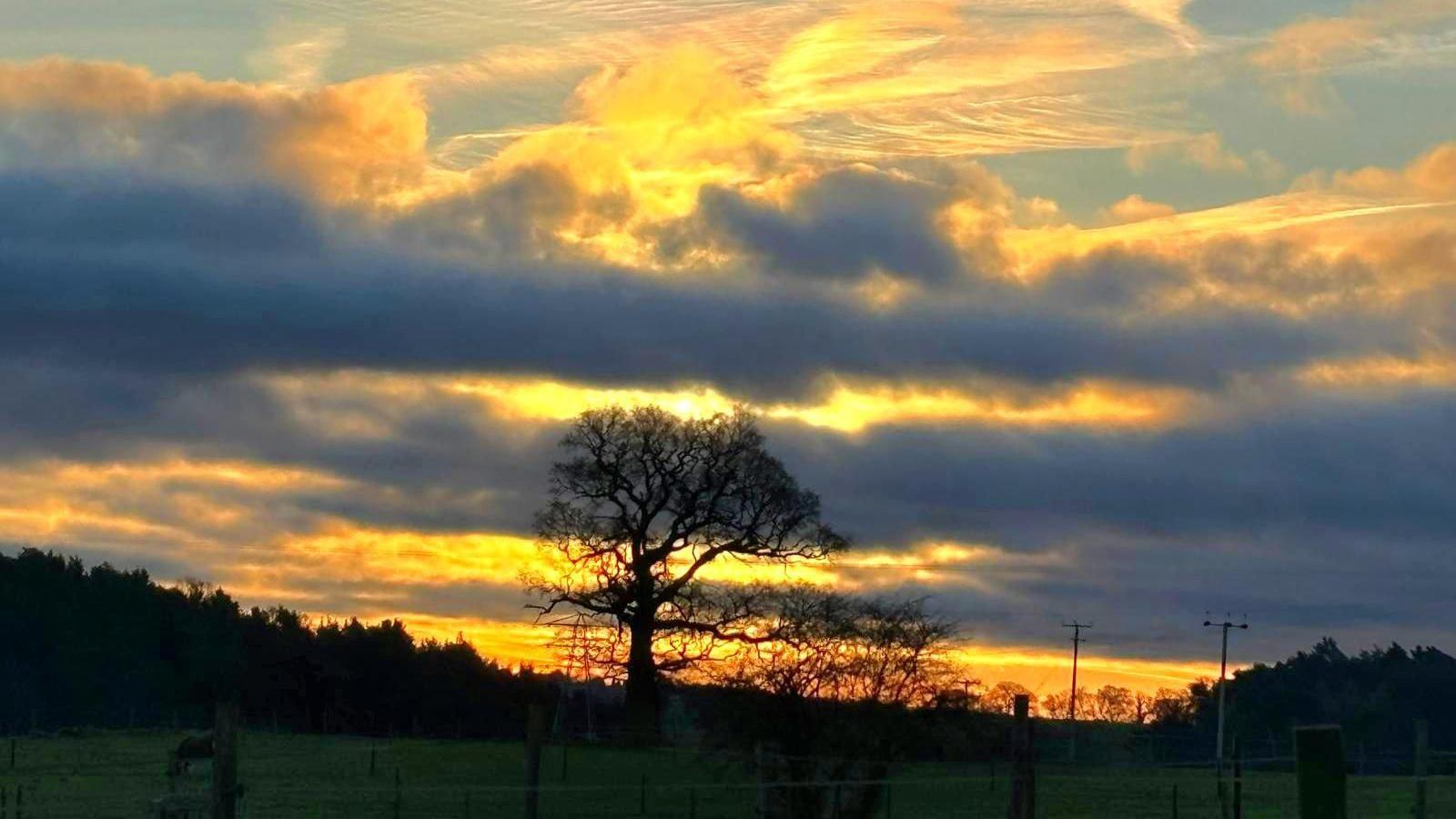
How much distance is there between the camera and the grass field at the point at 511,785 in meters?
38.1

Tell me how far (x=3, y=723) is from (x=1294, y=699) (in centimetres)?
6008

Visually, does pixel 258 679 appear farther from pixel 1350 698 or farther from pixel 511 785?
pixel 1350 698

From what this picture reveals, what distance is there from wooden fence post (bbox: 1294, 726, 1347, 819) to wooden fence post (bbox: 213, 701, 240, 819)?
11.9 metres

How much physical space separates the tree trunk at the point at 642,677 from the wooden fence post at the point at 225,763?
32102 millimetres

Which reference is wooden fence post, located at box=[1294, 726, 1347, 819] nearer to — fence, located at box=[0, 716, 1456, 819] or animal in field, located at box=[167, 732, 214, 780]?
fence, located at box=[0, 716, 1456, 819]

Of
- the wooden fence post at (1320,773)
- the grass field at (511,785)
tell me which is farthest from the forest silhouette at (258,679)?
the wooden fence post at (1320,773)

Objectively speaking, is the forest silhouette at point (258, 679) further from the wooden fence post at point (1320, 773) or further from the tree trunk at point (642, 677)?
the wooden fence post at point (1320, 773)

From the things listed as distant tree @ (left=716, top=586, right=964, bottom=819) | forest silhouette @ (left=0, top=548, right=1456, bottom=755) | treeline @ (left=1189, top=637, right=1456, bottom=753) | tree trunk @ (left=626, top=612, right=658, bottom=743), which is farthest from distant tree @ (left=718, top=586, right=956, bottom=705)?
treeline @ (left=1189, top=637, right=1456, bottom=753)

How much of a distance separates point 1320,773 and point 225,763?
1238 centimetres

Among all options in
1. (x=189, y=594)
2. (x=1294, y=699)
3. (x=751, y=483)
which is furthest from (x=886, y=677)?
(x=1294, y=699)

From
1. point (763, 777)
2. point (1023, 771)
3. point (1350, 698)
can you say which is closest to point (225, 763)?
point (1023, 771)

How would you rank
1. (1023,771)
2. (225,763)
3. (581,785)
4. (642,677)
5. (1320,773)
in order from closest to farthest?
(1320,773) → (225,763) → (1023,771) → (581,785) → (642,677)

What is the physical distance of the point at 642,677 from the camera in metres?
49.9

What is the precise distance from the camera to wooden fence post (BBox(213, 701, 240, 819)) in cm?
1659
